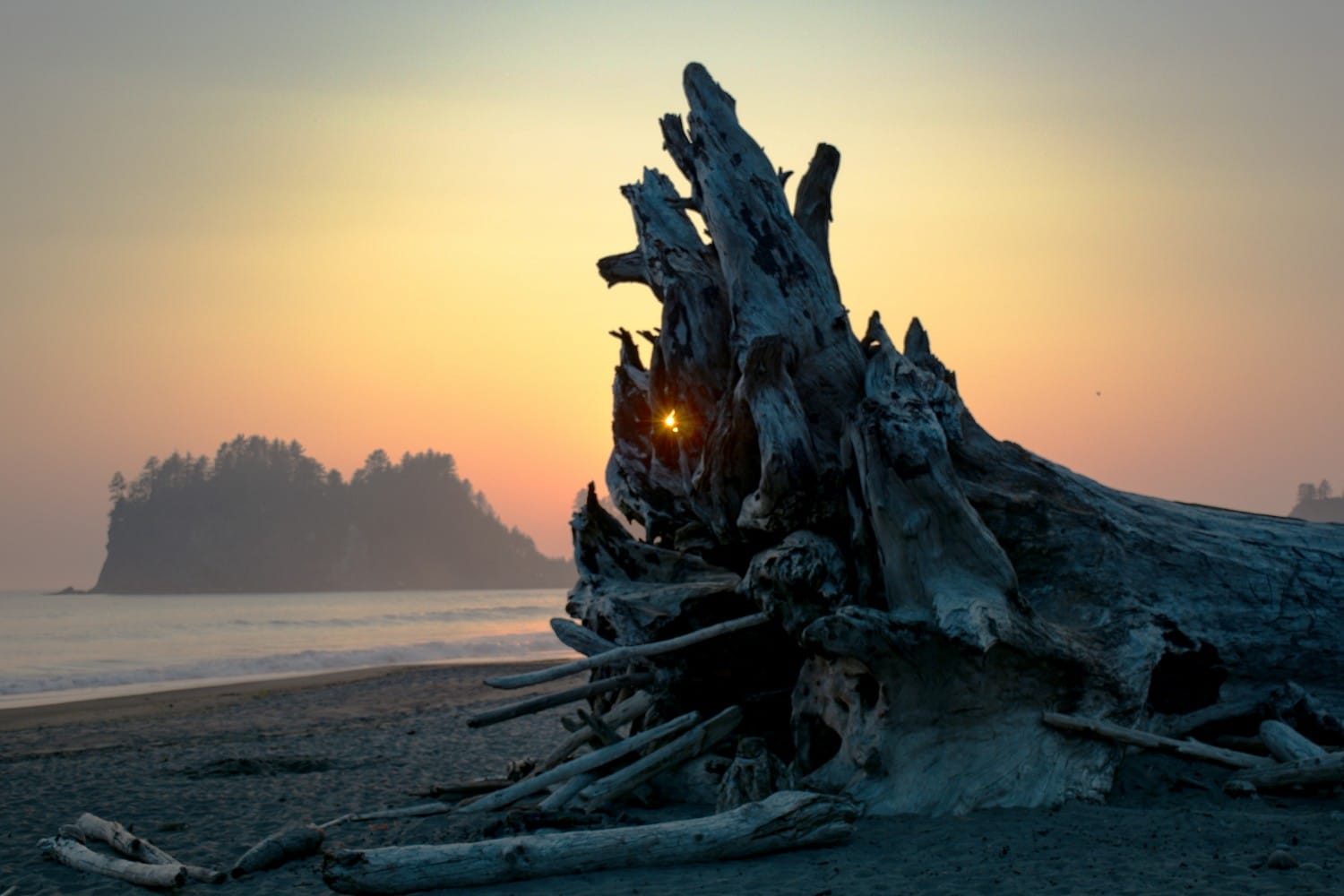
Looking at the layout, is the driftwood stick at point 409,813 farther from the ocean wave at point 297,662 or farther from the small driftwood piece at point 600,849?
the ocean wave at point 297,662

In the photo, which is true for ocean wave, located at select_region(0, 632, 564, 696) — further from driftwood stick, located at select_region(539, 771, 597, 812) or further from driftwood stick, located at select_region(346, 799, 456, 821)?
driftwood stick, located at select_region(539, 771, 597, 812)

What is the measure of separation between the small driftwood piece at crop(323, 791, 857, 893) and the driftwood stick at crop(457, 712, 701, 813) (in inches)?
64.2

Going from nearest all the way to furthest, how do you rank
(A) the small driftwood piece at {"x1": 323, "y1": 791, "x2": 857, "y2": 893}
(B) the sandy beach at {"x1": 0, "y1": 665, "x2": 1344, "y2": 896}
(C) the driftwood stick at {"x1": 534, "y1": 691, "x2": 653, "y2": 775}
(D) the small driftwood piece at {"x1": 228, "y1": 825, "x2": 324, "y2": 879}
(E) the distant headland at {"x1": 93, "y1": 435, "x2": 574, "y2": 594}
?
(B) the sandy beach at {"x1": 0, "y1": 665, "x2": 1344, "y2": 896} < (A) the small driftwood piece at {"x1": 323, "y1": 791, "x2": 857, "y2": 893} < (D) the small driftwood piece at {"x1": 228, "y1": 825, "x2": 324, "y2": 879} < (C) the driftwood stick at {"x1": 534, "y1": 691, "x2": 653, "y2": 775} < (E) the distant headland at {"x1": 93, "y1": 435, "x2": 574, "y2": 594}

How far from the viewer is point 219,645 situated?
1454 inches

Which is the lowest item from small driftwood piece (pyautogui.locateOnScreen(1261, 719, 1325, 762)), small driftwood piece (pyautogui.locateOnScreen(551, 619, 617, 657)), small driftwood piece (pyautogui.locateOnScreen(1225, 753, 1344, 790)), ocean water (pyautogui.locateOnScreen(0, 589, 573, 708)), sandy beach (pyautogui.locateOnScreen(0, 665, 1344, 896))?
ocean water (pyautogui.locateOnScreen(0, 589, 573, 708))

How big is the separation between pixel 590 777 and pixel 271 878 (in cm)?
217

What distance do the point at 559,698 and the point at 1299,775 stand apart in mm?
4895

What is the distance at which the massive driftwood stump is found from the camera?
726 centimetres

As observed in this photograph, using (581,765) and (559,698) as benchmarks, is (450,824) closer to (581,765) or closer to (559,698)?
(581,765)

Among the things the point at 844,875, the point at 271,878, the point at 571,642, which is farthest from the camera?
the point at 571,642

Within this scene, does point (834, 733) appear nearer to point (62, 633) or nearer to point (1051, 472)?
point (1051, 472)

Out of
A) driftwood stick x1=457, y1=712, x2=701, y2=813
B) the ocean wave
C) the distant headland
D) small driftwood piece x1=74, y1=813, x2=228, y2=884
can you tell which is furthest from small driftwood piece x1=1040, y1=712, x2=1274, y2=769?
the distant headland

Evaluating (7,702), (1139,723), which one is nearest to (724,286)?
(1139,723)

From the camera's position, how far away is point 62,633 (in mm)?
44031
